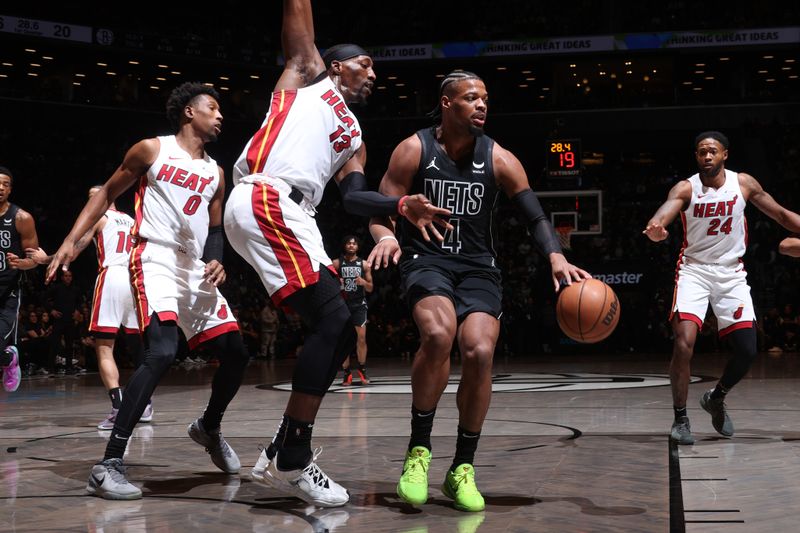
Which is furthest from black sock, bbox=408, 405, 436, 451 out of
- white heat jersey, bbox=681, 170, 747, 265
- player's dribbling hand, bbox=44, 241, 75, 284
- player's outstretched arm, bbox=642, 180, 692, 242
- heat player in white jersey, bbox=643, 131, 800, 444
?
white heat jersey, bbox=681, 170, 747, 265

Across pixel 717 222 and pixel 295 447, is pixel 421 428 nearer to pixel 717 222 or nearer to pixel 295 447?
pixel 295 447

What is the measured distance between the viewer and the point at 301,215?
12.4 feet

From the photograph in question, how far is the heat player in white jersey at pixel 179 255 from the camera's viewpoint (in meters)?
4.36

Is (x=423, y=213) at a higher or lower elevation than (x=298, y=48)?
lower

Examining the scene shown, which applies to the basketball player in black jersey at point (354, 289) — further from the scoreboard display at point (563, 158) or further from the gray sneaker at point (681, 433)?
the scoreboard display at point (563, 158)

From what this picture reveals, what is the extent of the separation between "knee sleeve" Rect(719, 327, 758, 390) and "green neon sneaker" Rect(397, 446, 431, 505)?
2.97 metres

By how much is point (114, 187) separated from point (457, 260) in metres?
1.86

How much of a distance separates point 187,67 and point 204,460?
77.8ft

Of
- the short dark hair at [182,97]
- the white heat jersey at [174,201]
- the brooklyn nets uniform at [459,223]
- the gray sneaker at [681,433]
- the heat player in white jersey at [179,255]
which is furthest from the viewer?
the gray sneaker at [681,433]

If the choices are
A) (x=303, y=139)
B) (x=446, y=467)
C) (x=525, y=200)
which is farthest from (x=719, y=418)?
(x=303, y=139)

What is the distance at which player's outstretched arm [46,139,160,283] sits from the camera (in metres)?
4.42

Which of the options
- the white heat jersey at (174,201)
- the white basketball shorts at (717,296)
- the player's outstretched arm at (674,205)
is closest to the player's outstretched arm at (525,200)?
the white heat jersey at (174,201)

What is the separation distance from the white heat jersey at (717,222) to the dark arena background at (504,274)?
1249 millimetres

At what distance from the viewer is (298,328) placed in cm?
1861
